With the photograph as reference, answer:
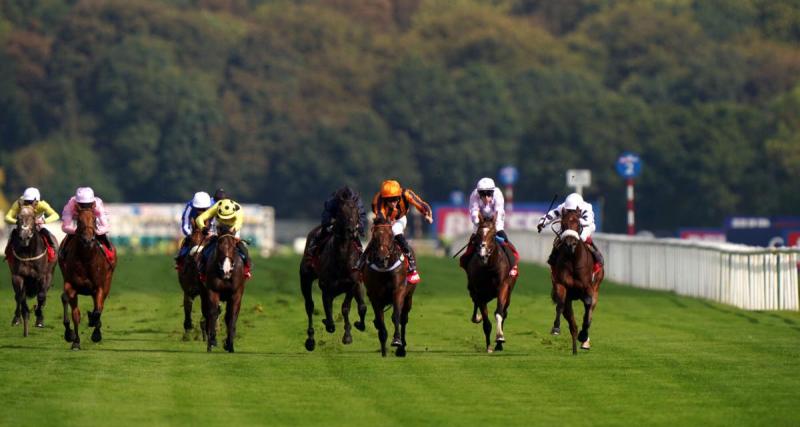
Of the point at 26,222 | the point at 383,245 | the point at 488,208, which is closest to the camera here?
the point at 383,245

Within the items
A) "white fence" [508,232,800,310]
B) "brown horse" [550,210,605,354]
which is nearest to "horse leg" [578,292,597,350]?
"brown horse" [550,210,605,354]

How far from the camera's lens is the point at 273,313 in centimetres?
3036

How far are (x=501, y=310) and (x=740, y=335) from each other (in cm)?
435

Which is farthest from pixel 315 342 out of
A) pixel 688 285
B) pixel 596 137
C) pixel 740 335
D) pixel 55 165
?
pixel 55 165

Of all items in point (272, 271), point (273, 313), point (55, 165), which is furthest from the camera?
point (55, 165)

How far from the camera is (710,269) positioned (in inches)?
1357

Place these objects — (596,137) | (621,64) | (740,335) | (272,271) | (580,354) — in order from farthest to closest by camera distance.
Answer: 1. (621,64)
2. (596,137)
3. (272,271)
4. (740,335)
5. (580,354)

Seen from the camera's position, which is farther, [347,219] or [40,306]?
[40,306]

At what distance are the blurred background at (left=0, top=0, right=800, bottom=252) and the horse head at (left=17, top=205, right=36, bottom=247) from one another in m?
68.1

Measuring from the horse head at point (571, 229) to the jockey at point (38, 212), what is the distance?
6510mm

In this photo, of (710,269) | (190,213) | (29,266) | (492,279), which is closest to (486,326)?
(492,279)

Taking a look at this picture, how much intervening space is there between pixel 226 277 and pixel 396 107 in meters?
94.5

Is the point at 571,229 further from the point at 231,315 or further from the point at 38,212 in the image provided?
the point at 38,212

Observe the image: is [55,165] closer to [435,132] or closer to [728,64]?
[435,132]
